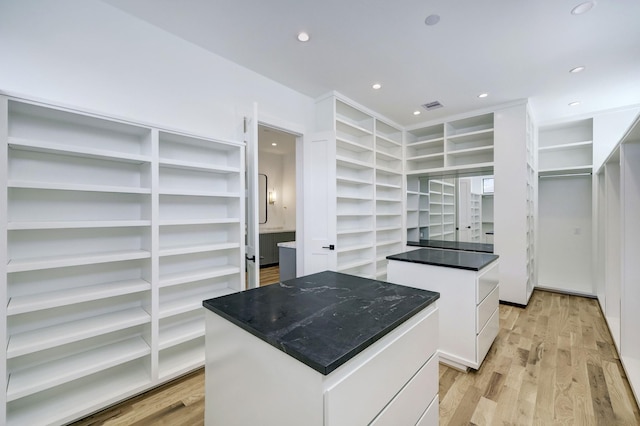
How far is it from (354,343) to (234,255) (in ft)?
6.34

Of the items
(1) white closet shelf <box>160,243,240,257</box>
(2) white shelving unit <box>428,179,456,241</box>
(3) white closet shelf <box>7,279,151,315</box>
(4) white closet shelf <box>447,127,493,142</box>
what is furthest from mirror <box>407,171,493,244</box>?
(3) white closet shelf <box>7,279,151,315</box>

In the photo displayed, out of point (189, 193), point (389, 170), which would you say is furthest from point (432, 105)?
point (189, 193)

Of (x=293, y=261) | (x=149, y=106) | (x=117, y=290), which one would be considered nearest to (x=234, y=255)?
(x=117, y=290)

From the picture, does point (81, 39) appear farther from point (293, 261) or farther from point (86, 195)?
point (293, 261)

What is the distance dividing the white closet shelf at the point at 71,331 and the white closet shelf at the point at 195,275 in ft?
0.89

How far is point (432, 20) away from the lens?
83.7 inches

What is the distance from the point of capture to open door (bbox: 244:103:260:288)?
240 cm

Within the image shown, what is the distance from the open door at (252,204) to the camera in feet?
7.88

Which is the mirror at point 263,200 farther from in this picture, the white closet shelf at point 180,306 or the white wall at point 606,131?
the white wall at point 606,131

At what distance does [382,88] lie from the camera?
3.36m

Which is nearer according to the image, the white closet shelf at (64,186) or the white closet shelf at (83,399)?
the white closet shelf at (64,186)

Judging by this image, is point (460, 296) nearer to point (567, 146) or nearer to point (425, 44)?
point (425, 44)

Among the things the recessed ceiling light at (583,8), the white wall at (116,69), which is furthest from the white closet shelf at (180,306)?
the recessed ceiling light at (583,8)

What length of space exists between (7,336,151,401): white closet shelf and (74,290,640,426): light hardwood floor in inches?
13.0
